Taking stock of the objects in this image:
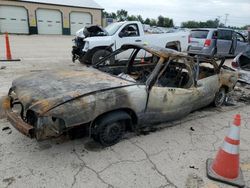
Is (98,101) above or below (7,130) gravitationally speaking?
above

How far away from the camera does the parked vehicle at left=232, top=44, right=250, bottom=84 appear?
6.61 m

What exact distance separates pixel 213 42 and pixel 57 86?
10506 mm

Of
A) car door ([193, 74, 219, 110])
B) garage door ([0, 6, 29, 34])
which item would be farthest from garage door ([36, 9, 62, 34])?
car door ([193, 74, 219, 110])

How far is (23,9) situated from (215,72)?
29.9 m

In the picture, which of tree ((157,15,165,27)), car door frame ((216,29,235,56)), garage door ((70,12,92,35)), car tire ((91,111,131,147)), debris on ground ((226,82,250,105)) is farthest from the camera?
tree ((157,15,165,27))

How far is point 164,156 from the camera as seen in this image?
364cm

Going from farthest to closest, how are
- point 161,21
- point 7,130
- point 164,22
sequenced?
point 161,21 < point 164,22 < point 7,130

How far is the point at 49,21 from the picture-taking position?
3195cm

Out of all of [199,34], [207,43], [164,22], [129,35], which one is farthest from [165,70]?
[164,22]

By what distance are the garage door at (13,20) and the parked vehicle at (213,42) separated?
945 inches

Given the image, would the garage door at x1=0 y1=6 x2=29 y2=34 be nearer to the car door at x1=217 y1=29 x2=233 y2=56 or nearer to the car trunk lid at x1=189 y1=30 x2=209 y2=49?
the car trunk lid at x1=189 y1=30 x2=209 y2=49

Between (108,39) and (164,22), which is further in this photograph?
(164,22)

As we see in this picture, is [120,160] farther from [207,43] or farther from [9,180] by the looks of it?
[207,43]

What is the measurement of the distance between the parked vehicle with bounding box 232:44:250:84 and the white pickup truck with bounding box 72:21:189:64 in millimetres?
3997
